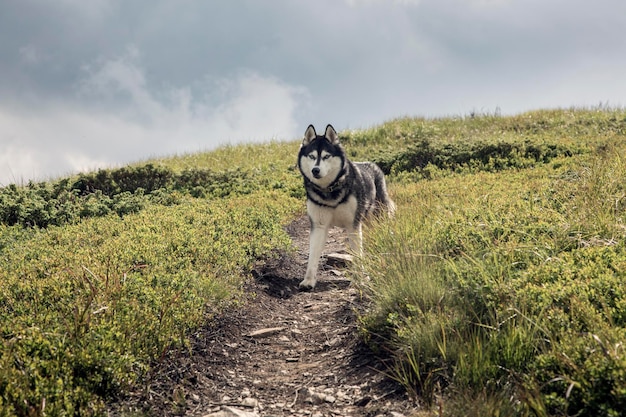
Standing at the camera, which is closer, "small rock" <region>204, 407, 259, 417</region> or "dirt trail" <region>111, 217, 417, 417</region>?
"small rock" <region>204, 407, 259, 417</region>

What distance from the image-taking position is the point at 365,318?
6.20 m

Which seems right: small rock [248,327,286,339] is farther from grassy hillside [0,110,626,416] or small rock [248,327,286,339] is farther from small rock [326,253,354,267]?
small rock [326,253,354,267]

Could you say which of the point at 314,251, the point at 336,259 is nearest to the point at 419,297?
the point at 314,251

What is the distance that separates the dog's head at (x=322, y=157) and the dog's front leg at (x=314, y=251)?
2.29 feet

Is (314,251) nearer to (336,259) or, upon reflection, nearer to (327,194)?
(327,194)

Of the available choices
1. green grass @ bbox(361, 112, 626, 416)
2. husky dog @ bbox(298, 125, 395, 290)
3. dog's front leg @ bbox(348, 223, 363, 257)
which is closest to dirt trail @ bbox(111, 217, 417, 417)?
green grass @ bbox(361, 112, 626, 416)

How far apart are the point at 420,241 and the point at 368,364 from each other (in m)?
1.84

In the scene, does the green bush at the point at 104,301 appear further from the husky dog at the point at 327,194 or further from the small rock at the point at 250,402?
the husky dog at the point at 327,194

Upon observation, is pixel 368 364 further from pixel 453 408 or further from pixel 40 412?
pixel 40 412

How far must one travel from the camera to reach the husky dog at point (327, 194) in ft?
29.6

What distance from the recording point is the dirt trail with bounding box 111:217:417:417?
16.9 feet

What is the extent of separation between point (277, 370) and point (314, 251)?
9.86 feet

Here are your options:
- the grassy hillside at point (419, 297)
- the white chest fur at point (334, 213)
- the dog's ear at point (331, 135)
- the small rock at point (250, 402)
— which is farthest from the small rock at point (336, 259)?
the small rock at point (250, 402)

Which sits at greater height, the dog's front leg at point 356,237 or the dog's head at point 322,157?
the dog's head at point 322,157
